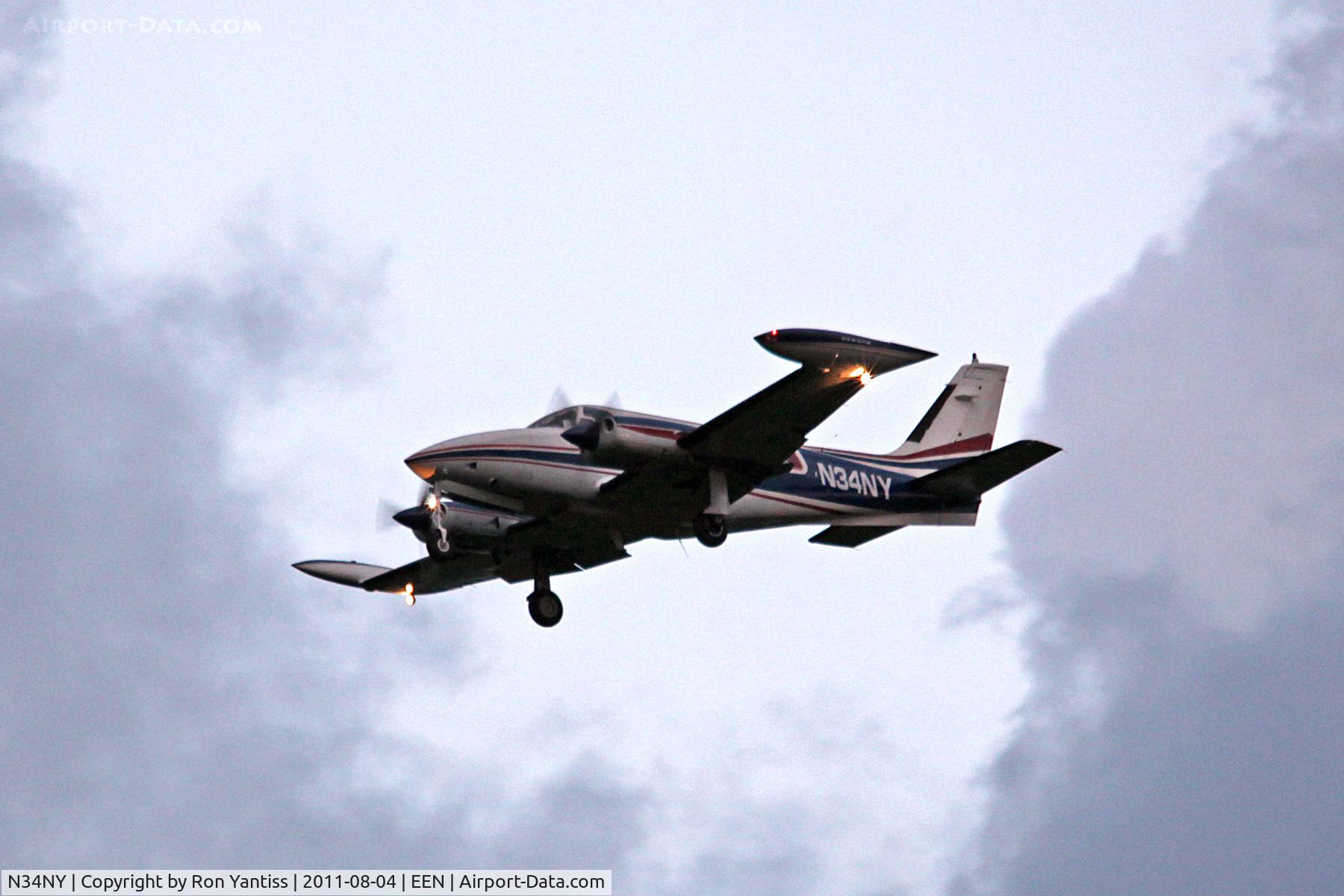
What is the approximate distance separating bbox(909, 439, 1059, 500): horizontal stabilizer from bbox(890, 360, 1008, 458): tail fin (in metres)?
2.52

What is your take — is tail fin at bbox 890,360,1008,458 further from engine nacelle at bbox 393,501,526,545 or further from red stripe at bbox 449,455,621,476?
engine nacelle at bbox 393,501,526,545

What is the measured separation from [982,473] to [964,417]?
4.67 metres

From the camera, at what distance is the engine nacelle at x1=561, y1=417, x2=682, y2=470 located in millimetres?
35406

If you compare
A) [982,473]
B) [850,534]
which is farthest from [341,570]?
[982,473]

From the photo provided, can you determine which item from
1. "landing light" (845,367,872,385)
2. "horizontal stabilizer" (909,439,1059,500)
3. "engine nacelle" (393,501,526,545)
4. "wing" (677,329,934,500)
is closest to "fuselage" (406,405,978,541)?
"horizontal stabilizer" (909,439,1059,500)

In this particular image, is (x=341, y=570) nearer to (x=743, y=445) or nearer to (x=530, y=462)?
(x=530, y=462)

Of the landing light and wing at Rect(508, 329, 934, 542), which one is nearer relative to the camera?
wing at Rect(508, 329, 934, 542)

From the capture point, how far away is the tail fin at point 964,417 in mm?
43469

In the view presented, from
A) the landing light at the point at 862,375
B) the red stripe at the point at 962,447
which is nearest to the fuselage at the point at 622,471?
the red stripe at the point at 962,447

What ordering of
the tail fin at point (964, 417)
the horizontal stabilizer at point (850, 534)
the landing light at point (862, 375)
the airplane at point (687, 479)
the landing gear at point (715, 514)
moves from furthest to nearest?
the tail fin at point (964, 417) → the horizontal stabilizer at point (850, 534) → the landing gear at point (715, 514) → the airplane at point (687, 479) → the landing light at point (862, 375)

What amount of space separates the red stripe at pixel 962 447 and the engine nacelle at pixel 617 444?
8600 mm

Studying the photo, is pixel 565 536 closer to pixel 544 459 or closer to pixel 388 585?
pixel 544 459

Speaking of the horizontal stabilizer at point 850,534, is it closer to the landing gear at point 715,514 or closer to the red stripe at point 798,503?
the red stripe at point 798,503

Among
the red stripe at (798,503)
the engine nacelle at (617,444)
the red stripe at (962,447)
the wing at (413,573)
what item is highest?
the red stripe at (962,447)
